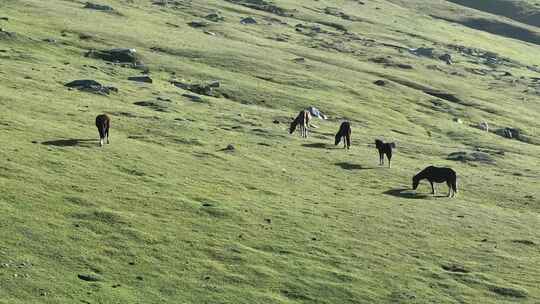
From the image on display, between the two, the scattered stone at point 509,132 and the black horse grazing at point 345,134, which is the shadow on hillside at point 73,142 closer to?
the black horse grazing at point 345,134

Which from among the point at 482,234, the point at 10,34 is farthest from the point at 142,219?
the point at 10,34

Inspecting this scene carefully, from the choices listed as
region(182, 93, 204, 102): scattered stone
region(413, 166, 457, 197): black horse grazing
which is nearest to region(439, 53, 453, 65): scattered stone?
region(182, 93, 204, 102): scattered stone

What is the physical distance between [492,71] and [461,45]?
100 feet

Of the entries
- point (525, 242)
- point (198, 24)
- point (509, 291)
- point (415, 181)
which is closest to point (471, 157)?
point (415, 181)

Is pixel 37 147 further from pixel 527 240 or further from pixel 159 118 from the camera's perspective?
pixel 527 240

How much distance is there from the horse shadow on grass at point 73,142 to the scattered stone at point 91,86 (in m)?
18.1

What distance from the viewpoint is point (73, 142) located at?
152 ft

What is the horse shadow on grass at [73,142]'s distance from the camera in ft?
148

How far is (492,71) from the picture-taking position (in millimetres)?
137250

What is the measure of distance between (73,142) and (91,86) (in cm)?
2059

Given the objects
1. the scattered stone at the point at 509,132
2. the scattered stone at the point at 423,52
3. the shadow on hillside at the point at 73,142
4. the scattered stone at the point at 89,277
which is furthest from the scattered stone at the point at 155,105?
the scattered stone at the point at 423,52

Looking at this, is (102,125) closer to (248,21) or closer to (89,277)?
(89,277)

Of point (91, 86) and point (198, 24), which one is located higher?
point (198, 24)

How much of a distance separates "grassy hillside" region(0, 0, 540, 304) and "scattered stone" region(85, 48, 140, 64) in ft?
3.53
